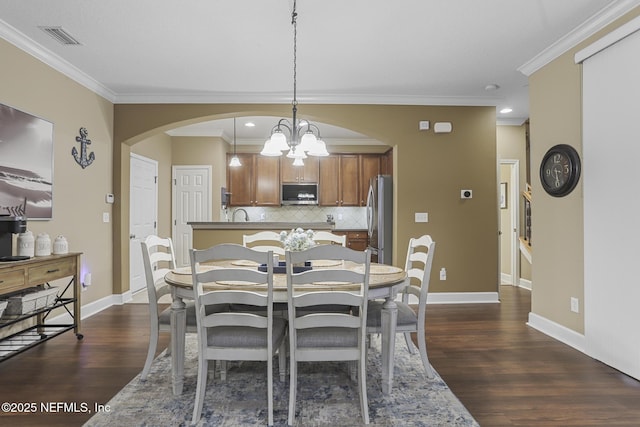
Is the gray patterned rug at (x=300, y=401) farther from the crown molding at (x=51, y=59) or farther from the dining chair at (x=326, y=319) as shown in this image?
the crown molding at (x=51, y=59)

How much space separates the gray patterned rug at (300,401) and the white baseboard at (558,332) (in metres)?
1.47

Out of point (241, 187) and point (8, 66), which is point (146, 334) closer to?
point (8, 66)

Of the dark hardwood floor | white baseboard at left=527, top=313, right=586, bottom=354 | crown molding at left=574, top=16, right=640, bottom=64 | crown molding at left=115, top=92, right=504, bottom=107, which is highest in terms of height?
crown molding at left=115, top=92, right=504, bottom=107

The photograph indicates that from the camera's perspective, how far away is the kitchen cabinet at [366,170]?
7219 millimetres

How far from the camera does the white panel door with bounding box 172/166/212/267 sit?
22.1ft

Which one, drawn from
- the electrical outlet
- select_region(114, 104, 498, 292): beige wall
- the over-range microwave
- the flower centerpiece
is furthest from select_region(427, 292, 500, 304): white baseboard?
the over-range microwave

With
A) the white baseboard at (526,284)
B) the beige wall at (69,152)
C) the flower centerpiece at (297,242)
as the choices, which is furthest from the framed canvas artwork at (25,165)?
the white baseboard at (526,284)

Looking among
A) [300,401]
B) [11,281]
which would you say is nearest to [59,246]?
[11,281]

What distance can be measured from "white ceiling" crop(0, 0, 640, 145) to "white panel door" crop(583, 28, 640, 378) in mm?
480

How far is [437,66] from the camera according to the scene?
148 inches

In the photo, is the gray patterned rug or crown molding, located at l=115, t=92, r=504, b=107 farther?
crown molding, located at l=115, t=92, r=504, b=107

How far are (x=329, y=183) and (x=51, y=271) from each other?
491 cm

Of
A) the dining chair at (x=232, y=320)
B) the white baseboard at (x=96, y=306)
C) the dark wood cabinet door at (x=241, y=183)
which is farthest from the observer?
the dark wood cabinet door at (x=241, y=183)

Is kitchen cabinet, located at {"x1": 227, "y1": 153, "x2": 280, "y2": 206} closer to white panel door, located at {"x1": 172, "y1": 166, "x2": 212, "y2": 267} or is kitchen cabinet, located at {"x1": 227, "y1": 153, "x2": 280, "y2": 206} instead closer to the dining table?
white panel door, located at {"x1": 172, "y1": 166, "x2": 212, "y2": 267}
